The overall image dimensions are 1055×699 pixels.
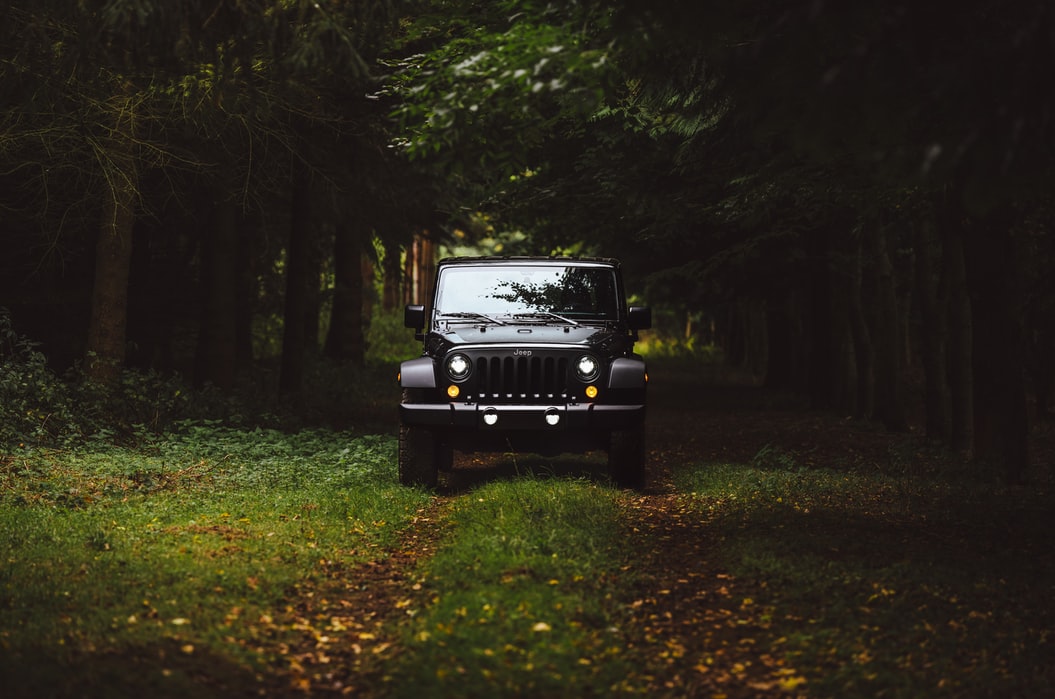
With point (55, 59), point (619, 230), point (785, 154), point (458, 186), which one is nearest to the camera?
point (785, 154)

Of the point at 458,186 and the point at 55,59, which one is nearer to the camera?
the point at 55,59

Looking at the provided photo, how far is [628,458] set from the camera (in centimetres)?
1106

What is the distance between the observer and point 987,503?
10.0 meters

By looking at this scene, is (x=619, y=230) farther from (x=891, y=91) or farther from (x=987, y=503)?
(x=891, y=91)

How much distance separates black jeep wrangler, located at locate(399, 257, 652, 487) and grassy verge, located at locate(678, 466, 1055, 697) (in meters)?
1.36

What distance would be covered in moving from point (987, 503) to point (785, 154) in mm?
3847

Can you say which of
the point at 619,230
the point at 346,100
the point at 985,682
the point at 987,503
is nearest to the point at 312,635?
the point at 985,682

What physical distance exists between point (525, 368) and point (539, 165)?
38.0 feet

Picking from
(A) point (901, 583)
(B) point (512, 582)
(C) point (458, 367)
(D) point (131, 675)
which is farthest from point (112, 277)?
(A) point (901, 583)

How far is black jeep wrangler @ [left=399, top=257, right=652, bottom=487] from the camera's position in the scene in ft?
34.6

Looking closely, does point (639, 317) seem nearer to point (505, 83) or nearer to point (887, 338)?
point (505, 83)

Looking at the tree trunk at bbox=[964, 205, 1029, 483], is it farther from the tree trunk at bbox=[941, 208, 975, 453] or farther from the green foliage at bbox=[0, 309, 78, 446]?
the green foliage at bbox=[0, 309, 78, 446]

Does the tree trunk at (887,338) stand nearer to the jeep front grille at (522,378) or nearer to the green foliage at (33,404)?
the jeep front grille at (522,378)

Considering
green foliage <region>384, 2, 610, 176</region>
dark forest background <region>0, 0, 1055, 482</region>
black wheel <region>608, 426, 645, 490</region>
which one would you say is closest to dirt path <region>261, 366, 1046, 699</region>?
black wheel <region>608, 426, 645, 490</region>
